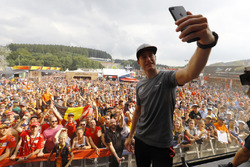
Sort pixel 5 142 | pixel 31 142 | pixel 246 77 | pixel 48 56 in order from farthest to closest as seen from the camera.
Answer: pixel 48 56
pixel 31 142
pixel 5 142
pixel 246 77

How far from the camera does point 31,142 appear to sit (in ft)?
5.33

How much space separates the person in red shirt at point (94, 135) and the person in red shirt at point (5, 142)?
0.93m

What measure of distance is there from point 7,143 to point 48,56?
10.1ft

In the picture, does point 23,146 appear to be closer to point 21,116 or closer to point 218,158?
point 21,116

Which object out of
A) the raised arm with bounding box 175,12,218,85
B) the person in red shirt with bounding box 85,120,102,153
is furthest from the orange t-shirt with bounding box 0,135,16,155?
the raised arm with bounding box 175,12,218,85

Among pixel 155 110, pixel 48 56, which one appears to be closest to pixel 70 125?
pixel 155 110

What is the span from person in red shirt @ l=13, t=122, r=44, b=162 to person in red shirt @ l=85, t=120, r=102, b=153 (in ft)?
2.10

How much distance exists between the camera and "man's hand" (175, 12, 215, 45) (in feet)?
1.36

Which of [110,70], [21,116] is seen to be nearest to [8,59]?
[21,116]

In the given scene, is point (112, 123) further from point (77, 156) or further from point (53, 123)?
point (53, 123)

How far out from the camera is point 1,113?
6.00ft

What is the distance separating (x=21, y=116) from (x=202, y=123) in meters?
3.32

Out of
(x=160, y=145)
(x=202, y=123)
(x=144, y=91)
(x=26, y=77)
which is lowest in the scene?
(x=202, y=123)

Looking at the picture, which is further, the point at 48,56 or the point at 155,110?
the point at 48,56
